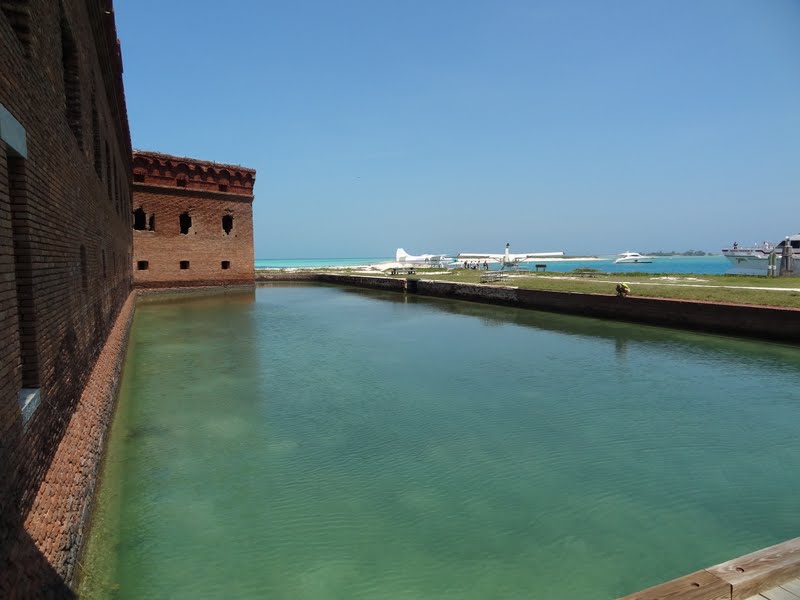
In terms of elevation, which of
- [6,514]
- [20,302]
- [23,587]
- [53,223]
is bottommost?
[23,587]

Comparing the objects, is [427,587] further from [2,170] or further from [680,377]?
[680,377]

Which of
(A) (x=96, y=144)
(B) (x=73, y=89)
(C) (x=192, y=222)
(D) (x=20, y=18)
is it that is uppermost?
(C) (x=192, y=222)

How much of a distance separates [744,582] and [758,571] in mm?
121

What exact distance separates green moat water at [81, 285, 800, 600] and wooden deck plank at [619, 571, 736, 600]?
117 cm

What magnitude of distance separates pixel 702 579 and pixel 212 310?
1978cm

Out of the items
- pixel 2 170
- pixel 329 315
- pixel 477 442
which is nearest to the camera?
pixel 2 170

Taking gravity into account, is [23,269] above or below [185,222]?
below

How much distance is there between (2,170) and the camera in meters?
2.84

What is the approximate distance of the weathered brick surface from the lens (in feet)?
87.7

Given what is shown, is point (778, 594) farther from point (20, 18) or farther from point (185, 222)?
point (185, 222)

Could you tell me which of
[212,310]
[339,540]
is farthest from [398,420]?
[212,310]

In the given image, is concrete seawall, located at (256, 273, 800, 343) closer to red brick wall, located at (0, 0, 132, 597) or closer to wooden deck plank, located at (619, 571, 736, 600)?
wooden deck plank, located at (619, 571, 736, 600)

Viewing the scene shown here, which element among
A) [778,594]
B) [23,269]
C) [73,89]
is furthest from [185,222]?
[778,594]

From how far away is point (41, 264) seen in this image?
362cm
